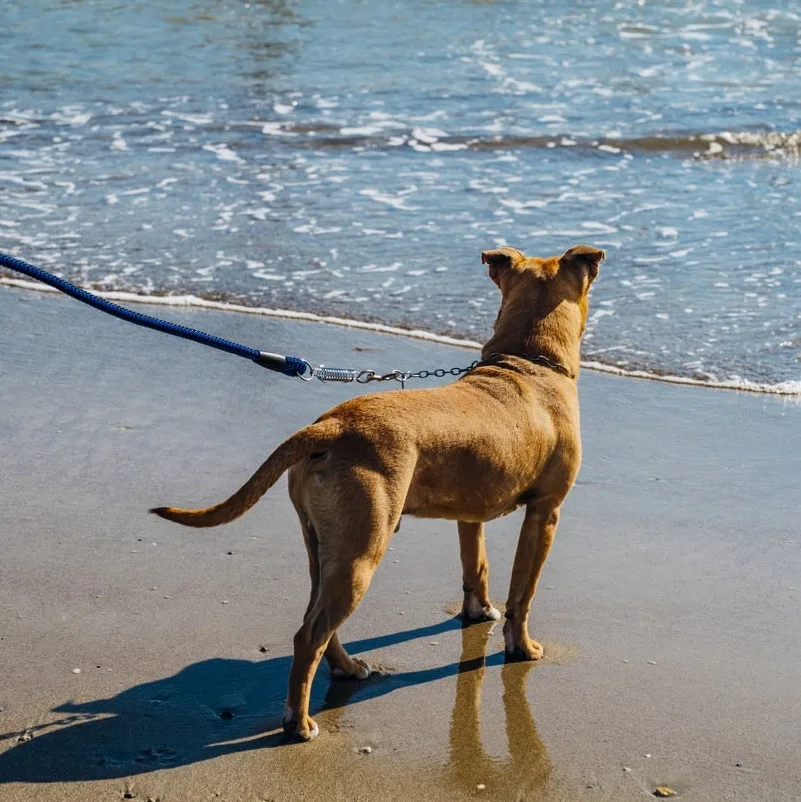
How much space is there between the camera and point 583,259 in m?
5.31

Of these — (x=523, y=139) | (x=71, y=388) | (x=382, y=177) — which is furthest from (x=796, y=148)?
(x=71, y=388)

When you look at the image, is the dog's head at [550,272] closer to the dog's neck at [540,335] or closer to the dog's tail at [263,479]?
the dog's neck at [540,335]

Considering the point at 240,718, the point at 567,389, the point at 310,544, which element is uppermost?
the point at 567,389

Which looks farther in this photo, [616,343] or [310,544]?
[616,343]

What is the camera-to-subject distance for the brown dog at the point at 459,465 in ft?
13.4

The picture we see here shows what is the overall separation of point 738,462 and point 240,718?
11.0 ft

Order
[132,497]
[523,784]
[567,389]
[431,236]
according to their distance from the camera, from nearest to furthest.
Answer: [523,784]
[567,389]
[132,497]
[431,236]

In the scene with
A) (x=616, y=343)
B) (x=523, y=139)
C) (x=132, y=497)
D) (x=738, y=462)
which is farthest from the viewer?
(x=523, y=139)

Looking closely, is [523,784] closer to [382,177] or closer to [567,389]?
[567,389]

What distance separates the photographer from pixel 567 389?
5.09 m

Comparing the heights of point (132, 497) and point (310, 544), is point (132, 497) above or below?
below

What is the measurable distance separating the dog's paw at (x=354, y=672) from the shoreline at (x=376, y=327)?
12.4ft

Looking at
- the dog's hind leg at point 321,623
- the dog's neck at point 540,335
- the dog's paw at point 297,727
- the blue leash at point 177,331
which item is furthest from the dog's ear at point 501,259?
the dog's paw at point 297,727

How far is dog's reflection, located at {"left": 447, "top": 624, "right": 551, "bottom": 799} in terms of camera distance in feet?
13.1
